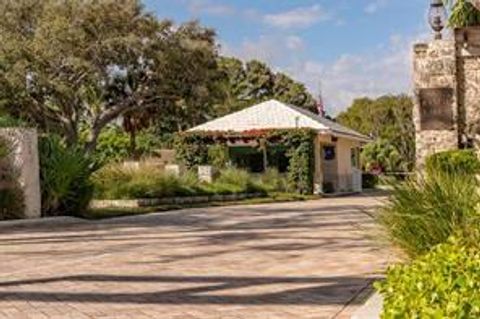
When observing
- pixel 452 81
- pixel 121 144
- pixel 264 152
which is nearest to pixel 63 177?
pixel 452 81

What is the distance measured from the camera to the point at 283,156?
34.9m

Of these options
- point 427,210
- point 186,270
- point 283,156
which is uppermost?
point 283,156

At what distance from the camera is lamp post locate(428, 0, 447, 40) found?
19172 millimetres

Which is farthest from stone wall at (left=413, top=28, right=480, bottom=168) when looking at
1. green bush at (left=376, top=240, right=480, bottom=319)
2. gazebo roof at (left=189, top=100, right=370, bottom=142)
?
green bush at (left=376, top=240, right=480, bottom=319)

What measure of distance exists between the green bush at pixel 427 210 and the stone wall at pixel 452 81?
10700 mm

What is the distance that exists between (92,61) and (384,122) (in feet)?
128

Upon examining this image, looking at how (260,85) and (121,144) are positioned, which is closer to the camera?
(121,144)

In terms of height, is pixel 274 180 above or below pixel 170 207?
above

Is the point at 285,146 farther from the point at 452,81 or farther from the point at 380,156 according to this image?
the point at 380,156

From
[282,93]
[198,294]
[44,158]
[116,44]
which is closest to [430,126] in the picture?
[44,158]

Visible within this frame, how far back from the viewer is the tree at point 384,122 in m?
55.0

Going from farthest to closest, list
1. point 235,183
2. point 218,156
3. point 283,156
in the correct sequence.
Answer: point 283,156 < point 218,156 < point 235,183

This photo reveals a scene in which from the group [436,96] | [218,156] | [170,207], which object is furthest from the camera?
[218,156]

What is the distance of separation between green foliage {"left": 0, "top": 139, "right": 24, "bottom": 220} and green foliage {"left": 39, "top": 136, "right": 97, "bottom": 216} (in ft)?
2.70
